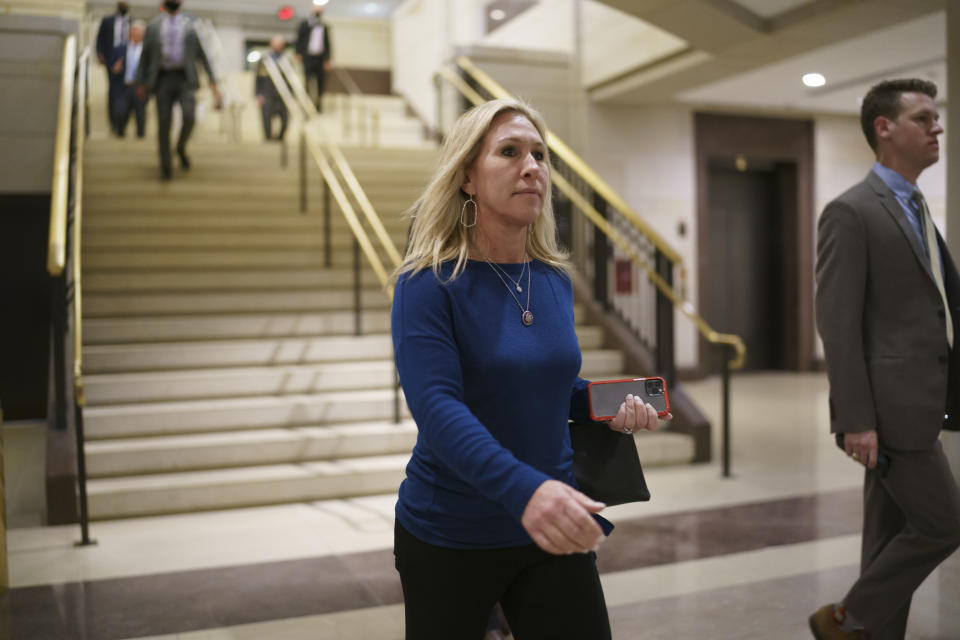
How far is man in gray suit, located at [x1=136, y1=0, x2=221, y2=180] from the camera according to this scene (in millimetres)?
8164

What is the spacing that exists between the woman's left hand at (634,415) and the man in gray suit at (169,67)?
24.2 ft

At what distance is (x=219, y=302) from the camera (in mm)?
6773

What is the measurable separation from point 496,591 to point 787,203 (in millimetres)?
10920

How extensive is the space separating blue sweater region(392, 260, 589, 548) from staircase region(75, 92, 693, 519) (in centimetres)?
362

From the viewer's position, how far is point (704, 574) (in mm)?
3807

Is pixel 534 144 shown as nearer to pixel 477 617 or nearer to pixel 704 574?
pixel 477 617

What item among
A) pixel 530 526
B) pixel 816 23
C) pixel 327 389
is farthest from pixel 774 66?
pixel 530 526

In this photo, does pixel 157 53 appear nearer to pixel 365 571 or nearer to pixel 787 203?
pixel 365 571

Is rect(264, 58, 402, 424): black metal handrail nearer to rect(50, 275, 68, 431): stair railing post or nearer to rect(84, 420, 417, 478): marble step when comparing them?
rect(84, 420, 417, 478): marble step

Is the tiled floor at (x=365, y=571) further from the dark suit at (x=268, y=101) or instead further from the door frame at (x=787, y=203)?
the dark suit at (x=268, y=101)

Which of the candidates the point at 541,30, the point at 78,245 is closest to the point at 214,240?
the point at 78,245

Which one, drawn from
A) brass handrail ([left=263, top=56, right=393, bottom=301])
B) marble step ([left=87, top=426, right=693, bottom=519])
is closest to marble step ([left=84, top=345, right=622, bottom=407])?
marble step ([left=87, top=426, right=693, bottom=519])

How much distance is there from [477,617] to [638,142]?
31.0ft

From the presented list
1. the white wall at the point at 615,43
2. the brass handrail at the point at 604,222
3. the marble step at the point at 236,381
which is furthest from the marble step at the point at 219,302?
the white wall at the point at 615,43
